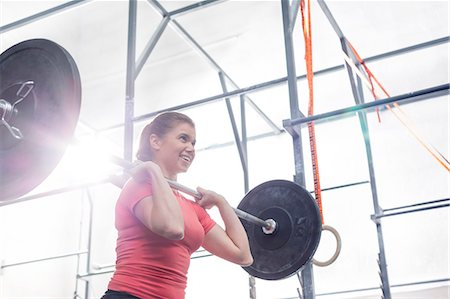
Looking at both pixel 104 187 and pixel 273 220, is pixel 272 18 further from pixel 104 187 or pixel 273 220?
pixel 104 187

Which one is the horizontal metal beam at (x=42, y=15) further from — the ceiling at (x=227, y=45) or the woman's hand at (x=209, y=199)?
the woman's hand at (x=209, y=199)

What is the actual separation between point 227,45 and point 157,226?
10.00 ft

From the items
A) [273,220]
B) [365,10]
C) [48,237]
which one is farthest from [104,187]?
[273,220]

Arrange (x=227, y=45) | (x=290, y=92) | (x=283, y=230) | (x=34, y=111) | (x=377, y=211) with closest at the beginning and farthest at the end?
(x=34, y=111)
(x=283, y=230)
(x=290, y=92)
(x=377, y=211)
(x=227, y=45)

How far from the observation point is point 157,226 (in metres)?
1.35

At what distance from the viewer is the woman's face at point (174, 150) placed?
1.63 meters

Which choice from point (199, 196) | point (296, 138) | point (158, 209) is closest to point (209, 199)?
point (199, 196)

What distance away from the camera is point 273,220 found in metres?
2.17

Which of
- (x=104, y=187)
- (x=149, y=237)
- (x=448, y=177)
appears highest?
(x=104, y=187)

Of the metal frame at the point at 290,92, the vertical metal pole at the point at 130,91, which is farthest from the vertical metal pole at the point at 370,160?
the vertical metal pole at the point at 130,91

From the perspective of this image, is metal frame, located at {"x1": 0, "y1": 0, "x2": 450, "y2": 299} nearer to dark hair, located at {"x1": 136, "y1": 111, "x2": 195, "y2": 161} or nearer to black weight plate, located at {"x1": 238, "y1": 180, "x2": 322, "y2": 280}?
black weight plate, located at {"x1": 238, "y1": 180, "x2": 322, "y2": 280}

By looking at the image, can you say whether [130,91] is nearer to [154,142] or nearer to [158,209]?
[154,142]

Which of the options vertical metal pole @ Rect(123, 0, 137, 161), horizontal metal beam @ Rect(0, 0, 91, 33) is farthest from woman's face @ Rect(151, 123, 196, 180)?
horizontal metal beam @ Rect(0, 0, 91, 33)

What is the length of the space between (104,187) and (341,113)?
449 centimetres
